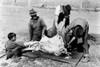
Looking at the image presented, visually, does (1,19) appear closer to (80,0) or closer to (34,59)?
(80,0)

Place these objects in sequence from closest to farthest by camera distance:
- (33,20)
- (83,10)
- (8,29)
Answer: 1. (33,20)
2. (8,29)
3. (83,10)

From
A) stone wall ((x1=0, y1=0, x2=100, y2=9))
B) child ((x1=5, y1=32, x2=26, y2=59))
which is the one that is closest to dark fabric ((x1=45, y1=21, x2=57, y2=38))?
child ((x1=5, y1=32, x2=26, y2=59))

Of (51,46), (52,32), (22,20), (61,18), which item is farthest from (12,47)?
(22,20)

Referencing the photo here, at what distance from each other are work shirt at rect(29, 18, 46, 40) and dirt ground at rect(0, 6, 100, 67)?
0.80 m

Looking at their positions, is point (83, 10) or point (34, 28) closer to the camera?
point (34, 28)

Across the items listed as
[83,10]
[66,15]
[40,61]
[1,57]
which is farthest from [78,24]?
[83,10]

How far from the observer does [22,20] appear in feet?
30.5

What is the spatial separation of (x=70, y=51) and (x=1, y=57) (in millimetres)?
2053

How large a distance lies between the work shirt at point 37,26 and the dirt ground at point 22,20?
2.61 feet

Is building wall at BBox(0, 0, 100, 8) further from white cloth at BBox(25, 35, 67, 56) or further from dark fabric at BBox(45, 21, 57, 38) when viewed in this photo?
white cloth at BBox(25, 35, 67, 56)

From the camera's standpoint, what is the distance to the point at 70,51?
499 cm

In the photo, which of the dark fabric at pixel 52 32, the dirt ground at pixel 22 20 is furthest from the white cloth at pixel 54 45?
the dirt ground at pixel 22 20

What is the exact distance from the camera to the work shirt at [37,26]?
5629mm

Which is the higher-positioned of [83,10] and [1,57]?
[83,10]
